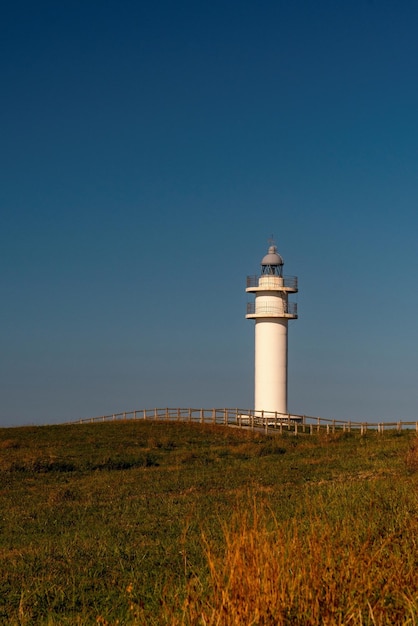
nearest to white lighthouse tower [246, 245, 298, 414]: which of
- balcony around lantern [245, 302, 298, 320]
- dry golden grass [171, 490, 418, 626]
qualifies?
balcony around lantern [245, 302, 298, 320]

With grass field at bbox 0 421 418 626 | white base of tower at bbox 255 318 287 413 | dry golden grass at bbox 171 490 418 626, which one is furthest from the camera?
white base of tower at bbox 255 318 287 413

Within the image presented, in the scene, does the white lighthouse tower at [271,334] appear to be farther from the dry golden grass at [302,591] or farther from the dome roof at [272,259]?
the dry golden grass at [302,591]

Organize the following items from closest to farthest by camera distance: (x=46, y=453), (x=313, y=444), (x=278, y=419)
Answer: (x=46, y=453) → (x=313, y=444) → (x=278, y=419)

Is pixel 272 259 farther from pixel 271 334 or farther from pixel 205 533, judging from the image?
pixel 205 533

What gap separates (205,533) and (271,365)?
130ft

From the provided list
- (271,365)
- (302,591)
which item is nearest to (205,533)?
Result: (302,591)

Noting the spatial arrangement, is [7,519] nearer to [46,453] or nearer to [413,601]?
[413,601]

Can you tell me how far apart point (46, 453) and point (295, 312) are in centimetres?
2646

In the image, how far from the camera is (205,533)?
13.5 metres

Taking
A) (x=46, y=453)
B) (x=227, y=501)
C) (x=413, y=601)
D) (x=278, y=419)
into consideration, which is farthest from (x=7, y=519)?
(x=278, y=419)

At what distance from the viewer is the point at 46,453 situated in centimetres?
3244

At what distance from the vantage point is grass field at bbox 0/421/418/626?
7062mm

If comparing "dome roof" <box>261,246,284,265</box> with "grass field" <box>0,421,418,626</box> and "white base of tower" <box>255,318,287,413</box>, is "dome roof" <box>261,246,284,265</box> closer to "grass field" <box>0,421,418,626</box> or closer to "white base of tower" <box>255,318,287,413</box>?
"white base of tower" <box>255,318,287,413</box>

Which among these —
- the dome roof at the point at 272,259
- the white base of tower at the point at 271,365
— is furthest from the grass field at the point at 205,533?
the dome roof at the point at 272,259
